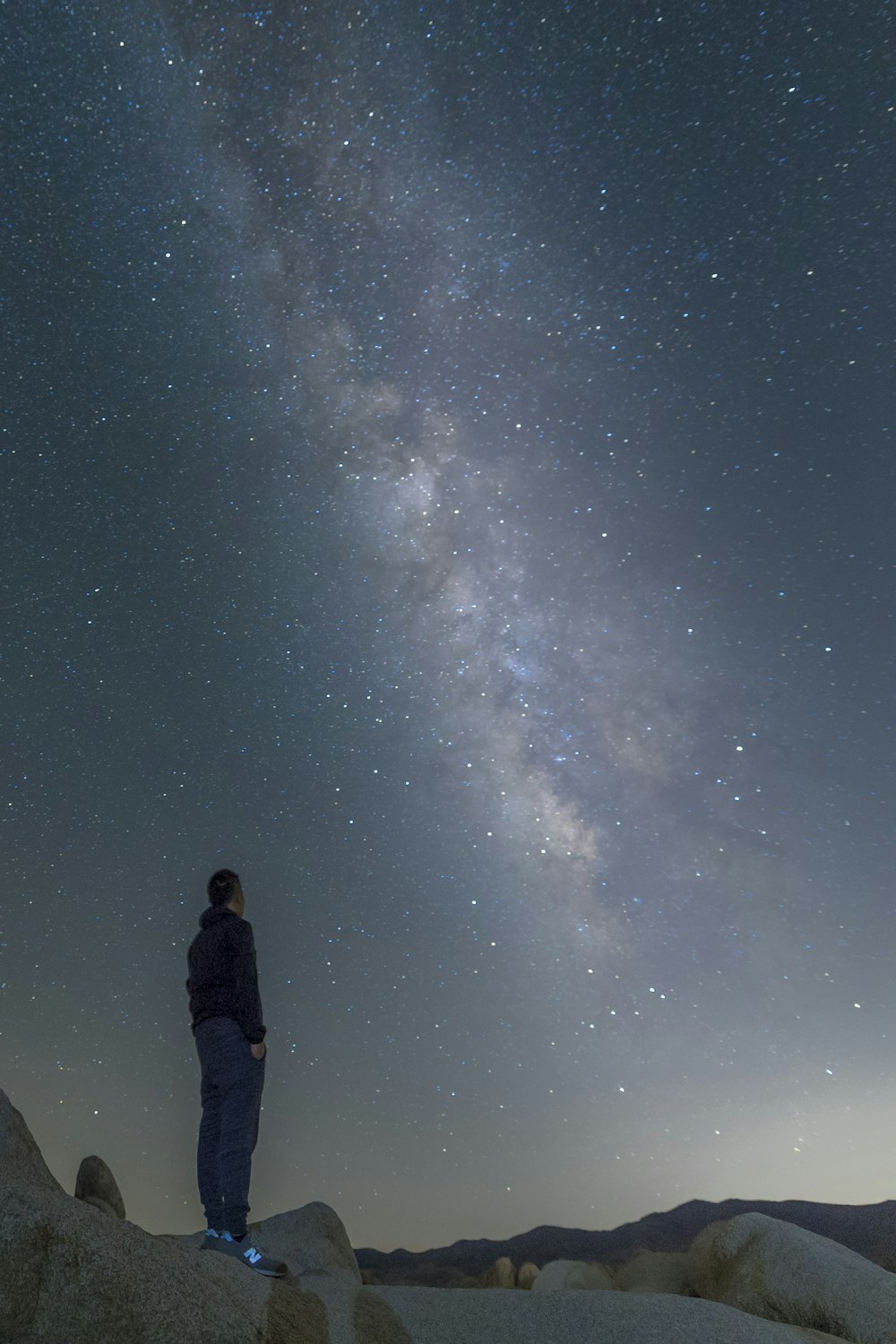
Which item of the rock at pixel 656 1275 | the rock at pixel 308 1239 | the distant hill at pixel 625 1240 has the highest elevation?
the rock at pixel 308 1239

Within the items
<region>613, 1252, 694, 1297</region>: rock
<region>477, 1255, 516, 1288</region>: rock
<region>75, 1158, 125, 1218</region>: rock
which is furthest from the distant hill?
<region>75, 1158, 125, 1218</region>: rock

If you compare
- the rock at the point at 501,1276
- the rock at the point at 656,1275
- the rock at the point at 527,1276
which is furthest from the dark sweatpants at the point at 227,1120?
the rock at the point at 501,1276

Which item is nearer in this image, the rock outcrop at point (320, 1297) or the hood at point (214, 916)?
the rock outcrop at point (320, 1297)

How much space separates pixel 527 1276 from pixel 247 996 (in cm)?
1207

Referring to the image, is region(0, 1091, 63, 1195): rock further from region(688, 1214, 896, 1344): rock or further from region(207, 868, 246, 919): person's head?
region(688, 1214, 896, 1344): rock

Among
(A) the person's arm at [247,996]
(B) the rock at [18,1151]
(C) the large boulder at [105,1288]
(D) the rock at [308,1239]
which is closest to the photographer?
(C) the large boulder at [105,1288]

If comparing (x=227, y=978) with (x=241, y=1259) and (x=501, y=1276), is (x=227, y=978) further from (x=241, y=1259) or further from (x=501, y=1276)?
(x=501, y=1276)

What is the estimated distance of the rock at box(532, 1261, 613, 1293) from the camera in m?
11.0

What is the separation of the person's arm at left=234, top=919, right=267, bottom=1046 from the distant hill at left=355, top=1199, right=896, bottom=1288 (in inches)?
560

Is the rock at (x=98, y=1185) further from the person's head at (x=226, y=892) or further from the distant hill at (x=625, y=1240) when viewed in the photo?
the distant hill at (x=625, y=1240)

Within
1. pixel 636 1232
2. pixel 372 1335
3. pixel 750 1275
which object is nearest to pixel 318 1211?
pixel 750 1275

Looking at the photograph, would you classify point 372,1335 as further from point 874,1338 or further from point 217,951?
point 874,1338

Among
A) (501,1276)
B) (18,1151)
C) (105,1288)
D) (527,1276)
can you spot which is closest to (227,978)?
(105,1288)

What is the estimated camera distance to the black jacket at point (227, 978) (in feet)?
17.1
